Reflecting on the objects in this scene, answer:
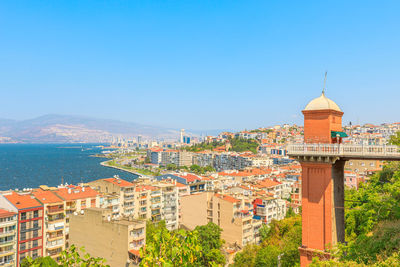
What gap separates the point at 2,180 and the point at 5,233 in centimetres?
6981

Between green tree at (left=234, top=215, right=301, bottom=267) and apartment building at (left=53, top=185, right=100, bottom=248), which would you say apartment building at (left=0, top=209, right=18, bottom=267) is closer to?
apartment building at (left=53, top=185, right=100, bottom=248)

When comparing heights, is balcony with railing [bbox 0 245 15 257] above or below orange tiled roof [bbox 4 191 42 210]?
below

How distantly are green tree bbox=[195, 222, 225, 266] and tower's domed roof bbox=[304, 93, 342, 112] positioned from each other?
17330 millimetres

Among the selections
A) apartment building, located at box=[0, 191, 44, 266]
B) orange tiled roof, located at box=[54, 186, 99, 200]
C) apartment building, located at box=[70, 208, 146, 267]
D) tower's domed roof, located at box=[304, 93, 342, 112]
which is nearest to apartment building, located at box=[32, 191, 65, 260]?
apartment building, located at box=[0, 191, 44, 266]

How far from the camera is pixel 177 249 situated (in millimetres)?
6305

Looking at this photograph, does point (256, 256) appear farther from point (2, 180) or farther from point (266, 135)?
point (266, 135)

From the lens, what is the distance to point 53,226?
95.8 feet

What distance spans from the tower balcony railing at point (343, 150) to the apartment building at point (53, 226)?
81.6 feet

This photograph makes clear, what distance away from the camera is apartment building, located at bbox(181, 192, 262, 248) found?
3253 centimetres

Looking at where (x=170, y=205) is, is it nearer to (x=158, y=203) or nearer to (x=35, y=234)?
(x=158, y=203)

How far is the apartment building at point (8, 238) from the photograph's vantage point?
25406 mm

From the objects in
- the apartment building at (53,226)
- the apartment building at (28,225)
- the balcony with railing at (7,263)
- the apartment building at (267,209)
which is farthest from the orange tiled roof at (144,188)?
the balcony with railing at (7,263)

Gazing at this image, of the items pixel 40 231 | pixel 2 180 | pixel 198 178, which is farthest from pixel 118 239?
pixel 2 180

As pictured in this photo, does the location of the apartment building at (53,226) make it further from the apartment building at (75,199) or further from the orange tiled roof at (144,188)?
the orange tiled roof at (144,188)
